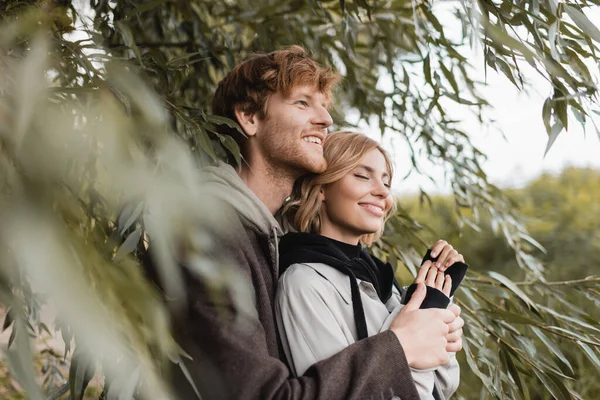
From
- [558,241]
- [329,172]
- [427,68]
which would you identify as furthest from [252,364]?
[558,241]

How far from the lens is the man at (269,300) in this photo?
1060mm

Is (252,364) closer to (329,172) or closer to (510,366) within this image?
(329,172)

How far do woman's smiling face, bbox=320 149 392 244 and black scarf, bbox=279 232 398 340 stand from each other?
0.15 ft

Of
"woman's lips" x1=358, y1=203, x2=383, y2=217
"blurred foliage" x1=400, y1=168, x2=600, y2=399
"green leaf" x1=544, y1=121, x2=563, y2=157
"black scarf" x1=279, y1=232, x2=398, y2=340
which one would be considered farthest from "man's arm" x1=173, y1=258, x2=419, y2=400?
"blurred foliage" x1=400, y1=168, x2=600, y2=399

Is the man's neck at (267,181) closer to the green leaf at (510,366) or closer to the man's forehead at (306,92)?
the man's forehead at (306,92)

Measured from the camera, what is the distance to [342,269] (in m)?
1.30

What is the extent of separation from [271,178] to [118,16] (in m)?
0.67

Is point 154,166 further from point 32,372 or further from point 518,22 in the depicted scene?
point 518,22

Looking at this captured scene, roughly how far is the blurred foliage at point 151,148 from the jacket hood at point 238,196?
8 centimetres

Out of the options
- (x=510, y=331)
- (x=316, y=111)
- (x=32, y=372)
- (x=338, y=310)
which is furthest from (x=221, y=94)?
(x=32, y=372)

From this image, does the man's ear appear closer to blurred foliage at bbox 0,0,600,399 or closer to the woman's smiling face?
blurred foliage at bbox 0,0,600,399

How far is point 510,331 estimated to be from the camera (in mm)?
1699

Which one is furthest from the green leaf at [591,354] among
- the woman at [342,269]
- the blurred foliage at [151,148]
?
the woman at [342,269]

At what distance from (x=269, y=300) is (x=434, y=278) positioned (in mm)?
357
